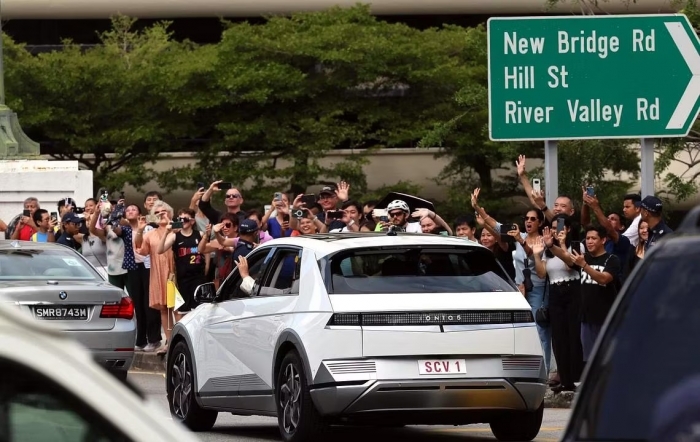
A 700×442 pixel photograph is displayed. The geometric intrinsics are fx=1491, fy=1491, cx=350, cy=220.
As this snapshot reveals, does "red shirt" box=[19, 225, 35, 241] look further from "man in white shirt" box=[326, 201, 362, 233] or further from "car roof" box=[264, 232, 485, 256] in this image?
"car roof" box=[264, 232, 485, 256]

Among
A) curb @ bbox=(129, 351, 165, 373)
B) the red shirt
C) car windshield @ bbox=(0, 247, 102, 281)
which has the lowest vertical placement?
curb @ bbox=(129, 351, 165, 373)

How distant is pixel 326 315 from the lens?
10.1m

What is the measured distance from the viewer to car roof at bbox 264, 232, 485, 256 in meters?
10.6

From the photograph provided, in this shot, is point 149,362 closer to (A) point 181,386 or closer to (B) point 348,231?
(B) point 348,231

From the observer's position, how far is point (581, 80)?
47.0ft

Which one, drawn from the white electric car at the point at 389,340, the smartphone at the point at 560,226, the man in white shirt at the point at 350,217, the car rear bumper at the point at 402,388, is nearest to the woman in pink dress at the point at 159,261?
the man in white shirt at the point at 350,217

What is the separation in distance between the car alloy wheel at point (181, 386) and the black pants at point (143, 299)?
608cm

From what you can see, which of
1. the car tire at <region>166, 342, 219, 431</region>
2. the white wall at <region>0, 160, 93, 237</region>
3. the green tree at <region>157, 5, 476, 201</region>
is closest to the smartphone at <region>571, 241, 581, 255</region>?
the car tire at <region>166, 342, 219, 431</region>

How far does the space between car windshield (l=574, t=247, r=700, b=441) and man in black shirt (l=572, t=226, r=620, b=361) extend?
903cm

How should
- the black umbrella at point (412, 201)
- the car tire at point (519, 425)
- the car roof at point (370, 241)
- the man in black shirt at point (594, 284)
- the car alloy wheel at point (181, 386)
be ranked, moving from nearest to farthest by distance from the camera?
the car roof at point (370, 241) → the car tire at point (519, 425) → the car alloy wheel at point (181, 386) → the man in black shirt at point (594, 284) → the black umbrella at point (412, 201)

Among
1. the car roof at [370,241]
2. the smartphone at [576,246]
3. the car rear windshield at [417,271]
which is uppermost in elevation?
the car roof at [370,241]

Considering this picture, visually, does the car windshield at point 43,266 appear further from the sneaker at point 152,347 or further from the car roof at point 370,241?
the car roof at point 370,241

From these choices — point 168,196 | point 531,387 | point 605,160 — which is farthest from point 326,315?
point 168,196

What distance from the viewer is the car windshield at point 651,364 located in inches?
158
